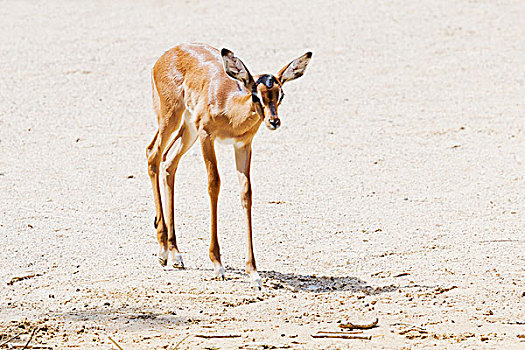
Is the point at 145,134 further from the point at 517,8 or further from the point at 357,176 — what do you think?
the point at 517,8

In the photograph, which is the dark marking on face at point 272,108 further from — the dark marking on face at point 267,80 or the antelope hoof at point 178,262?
the antelope hoof at point 178,262

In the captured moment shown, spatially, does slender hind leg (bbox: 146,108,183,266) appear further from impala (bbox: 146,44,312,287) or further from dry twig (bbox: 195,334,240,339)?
dry twig (bbox: 195,334,240,339)

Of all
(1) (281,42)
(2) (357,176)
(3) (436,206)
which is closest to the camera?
(3) (436,206)

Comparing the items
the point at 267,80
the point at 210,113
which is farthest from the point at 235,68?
the point at 210,113

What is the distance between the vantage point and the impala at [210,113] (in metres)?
6.65

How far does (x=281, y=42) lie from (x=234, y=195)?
6812mm

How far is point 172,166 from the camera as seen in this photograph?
792cm

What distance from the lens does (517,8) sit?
18.0m

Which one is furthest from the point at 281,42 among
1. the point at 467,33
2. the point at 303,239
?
the point at 303,239

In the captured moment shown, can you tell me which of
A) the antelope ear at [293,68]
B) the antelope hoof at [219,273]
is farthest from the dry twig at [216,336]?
the antelope ear at [293,68]

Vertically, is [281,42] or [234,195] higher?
[281,42]

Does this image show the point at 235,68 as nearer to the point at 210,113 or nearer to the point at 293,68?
the point at 293,68

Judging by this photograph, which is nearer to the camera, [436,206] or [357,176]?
[436,206]

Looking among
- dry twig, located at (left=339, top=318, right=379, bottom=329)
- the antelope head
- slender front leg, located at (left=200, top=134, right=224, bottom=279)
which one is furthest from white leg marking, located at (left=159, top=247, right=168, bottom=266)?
dry twig, located at (left=339, top=318, right=379, bottom=329)
